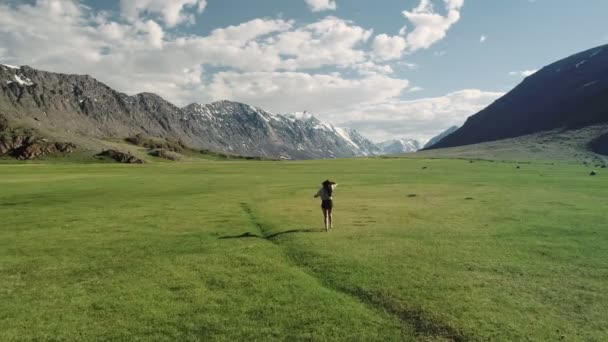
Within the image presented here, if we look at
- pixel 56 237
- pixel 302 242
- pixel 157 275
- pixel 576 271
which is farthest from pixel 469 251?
pixel 56 237

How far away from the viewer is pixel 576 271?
20.3 metres

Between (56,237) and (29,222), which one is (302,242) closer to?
(56,237)

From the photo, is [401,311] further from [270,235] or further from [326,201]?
[326,201]

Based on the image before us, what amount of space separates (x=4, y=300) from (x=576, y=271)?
24.8 metres

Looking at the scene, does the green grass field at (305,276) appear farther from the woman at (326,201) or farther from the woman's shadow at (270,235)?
the woman at (326,201)

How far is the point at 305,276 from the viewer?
1986cm

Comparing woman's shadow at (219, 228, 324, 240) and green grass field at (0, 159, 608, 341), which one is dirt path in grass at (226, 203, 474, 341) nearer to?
green grass field at (0, 159, 608, 341)

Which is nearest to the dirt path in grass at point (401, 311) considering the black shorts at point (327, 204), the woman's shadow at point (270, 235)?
the woman's shadow at point (270, 235)

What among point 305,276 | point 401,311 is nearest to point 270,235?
point 305,276

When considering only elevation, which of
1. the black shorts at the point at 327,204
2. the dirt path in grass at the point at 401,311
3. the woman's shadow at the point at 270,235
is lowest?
the dirt path in grass at the point at 401,311

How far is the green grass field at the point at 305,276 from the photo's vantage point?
14719 millimetres

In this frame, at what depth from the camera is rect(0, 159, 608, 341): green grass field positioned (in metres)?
14.7

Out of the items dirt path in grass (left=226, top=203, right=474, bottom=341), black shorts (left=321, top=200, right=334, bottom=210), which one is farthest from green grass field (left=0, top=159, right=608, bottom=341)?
black shorts (left=321, top=200, right=334, bottom=210)

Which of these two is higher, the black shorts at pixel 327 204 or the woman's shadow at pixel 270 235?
the black shorts at pixel 327 204
